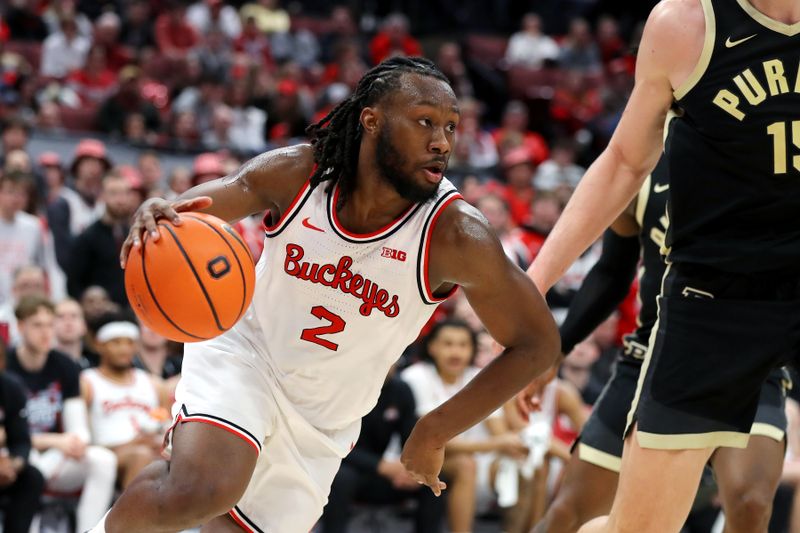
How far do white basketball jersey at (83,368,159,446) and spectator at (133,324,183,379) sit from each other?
0.46 metres

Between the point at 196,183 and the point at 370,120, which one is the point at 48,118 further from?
the point at 370,120

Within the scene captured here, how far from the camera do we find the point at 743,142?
3.48 m

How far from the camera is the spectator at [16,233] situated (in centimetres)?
888

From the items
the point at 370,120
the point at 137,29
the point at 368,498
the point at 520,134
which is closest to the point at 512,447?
the point at 368,498

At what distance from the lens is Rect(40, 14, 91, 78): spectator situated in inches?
536

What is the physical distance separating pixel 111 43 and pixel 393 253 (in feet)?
36.3

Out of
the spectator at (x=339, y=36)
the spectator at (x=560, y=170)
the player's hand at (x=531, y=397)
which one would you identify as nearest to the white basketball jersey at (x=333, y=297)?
the player's hand at (x=531, y=397)

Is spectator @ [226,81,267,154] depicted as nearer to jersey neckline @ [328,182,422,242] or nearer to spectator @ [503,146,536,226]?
spectator @ [503,146,536,226]

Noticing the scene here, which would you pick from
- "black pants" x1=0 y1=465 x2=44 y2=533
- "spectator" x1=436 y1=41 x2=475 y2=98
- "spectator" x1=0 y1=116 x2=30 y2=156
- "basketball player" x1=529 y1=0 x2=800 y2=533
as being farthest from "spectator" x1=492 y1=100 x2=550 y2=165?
"basketball player" x1=529 y1=0 x2=800 y2=533

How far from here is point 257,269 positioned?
412 centimetres

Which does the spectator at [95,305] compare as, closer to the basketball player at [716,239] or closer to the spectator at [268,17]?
the basketball player at [716,239]

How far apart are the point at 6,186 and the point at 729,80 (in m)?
6.81

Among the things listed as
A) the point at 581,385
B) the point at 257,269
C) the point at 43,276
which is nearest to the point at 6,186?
the point at 43,276

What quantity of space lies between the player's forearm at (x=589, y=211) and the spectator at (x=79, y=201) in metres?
5.83
